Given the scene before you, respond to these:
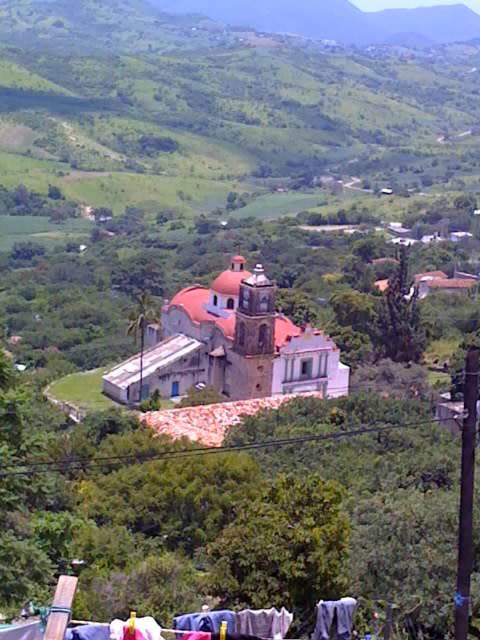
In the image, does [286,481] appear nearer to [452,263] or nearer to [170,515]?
[170,515]

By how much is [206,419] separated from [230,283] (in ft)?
25.7

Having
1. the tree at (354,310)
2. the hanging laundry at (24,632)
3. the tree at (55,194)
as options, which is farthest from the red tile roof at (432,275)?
the tree at (55,194)

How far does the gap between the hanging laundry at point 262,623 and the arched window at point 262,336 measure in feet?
93.4

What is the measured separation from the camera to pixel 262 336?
39.8m

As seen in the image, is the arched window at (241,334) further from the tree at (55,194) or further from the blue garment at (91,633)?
the tree at (55,194)

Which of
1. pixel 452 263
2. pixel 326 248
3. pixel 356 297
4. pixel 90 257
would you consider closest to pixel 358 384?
pixel 356 297

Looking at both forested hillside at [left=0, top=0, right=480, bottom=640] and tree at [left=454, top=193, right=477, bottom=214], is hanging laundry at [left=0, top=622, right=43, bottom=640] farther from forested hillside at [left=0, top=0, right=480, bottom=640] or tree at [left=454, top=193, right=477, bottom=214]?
tree at [left=454, top=193, right=477, bottom=214]

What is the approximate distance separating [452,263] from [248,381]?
122 feet

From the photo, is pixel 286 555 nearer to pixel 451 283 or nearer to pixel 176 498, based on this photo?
pixel 176 498

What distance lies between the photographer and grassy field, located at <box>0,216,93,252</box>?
4119 inches

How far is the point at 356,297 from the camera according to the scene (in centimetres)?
4847

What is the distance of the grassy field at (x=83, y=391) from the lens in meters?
40.5

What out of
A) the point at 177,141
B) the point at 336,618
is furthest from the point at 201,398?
the point at 177,141

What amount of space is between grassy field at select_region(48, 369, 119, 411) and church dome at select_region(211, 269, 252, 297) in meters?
5.32
